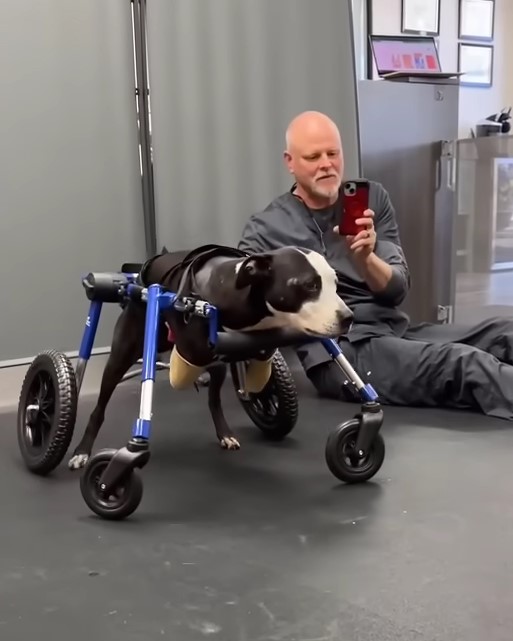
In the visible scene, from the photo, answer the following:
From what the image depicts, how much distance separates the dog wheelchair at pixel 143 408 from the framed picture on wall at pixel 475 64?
3001mm

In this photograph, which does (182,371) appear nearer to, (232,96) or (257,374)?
(257,374)

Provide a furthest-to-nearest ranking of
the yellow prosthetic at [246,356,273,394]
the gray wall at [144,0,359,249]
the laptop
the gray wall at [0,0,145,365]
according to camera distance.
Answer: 1. the laptop
2. the gray wall at [144,0,359,249]
3. the gray wall at [0,0,145,365]
4. the yellow prosthetic at [246,356,273,394]

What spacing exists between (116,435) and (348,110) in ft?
4.96

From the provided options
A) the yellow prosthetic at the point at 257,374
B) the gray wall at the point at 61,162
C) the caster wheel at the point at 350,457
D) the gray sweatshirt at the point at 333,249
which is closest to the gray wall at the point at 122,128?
the gray wall at the point at 61,162

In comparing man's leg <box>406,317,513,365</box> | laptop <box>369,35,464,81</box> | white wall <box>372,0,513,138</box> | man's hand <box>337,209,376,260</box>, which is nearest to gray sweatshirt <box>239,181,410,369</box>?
man's leg <box>406,317,513,365</box>

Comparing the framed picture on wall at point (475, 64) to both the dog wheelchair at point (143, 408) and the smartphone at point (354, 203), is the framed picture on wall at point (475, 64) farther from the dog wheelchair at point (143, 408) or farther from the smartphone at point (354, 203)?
the dog wheelchair at point (143, 408)

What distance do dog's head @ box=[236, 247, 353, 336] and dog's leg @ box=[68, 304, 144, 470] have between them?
0.35 meters

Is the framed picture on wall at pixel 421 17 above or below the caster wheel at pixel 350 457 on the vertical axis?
above

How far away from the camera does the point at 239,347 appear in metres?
1.35

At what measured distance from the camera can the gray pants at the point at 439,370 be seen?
1.95 metres

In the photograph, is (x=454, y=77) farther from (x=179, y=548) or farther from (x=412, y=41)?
(x=179, y=548)

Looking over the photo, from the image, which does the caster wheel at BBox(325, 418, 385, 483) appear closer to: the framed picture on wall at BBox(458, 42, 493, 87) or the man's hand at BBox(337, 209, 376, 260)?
the man's hand at BBox(337, 209, 376, 260)

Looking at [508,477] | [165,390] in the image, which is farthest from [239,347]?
[165,390]

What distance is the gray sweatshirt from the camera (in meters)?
2.16
